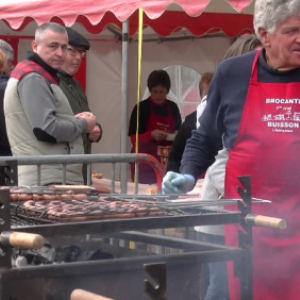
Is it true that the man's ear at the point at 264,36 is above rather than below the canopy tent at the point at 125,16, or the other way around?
below

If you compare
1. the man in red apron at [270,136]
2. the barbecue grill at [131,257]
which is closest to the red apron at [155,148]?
the man in red apron at [270,136]

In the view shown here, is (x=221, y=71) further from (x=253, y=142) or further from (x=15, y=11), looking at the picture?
(x=15, y=11)

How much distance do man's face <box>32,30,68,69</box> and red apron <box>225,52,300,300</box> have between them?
2087mm

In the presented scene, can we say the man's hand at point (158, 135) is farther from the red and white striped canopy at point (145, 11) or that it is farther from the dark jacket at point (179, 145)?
the dark jacket at point (179, 145)

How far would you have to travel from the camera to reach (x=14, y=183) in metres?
2.72

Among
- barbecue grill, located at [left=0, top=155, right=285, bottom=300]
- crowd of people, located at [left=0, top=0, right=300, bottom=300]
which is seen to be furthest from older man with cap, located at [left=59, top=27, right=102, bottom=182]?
barbecue grill, located at [left=0, top=155, right=285, bottom=300]

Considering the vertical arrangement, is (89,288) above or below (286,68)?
below

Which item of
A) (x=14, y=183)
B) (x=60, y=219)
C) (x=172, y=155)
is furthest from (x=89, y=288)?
(x=172, y=155)

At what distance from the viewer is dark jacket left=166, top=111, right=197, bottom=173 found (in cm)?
357

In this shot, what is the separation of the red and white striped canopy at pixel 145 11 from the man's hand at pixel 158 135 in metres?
1.11

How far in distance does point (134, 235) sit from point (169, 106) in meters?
4.89

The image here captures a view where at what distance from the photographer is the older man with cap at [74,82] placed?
15.7 feet

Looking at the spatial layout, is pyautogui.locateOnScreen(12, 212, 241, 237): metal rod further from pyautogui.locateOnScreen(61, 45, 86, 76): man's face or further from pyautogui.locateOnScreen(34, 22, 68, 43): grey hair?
pyautogui.locateOnScreen(61, 45, 86, 76): man's face

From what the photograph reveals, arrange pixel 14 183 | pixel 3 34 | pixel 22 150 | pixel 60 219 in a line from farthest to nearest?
pixel 3 34 < pixel 22 150 < pixel 14 183 < pixel 60 219
